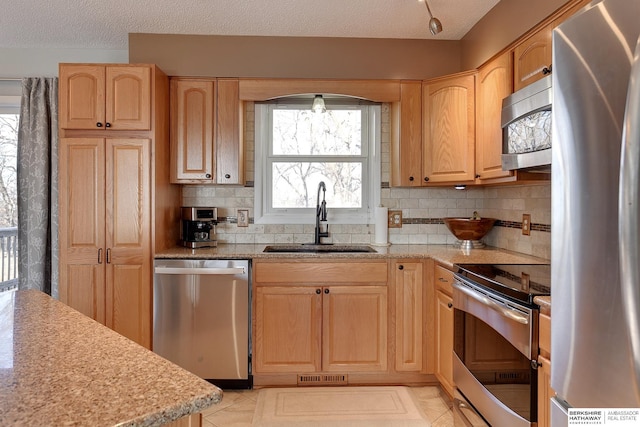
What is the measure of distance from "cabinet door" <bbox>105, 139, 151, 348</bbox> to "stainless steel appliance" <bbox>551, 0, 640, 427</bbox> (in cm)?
249

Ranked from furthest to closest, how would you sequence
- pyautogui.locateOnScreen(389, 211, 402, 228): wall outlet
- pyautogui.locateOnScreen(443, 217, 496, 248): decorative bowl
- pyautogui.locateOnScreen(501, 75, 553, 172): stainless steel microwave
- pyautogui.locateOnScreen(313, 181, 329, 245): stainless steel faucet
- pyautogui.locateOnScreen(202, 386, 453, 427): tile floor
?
pyautogui.locateOnScreen(389, 211, 402, 228): wall outlet → pyautogui.locateOnScreen(313, 181, 329, 245): stainless steel faucet → pyautogui.locateOnScreen(443, 217, 496, 248): decorative bowl → pyautogui.locateOnScreen(202, 386, 453, 427): tile floor → pyautogui.locateOnScreen(501, 75, 553, 172): stainless steel microwave

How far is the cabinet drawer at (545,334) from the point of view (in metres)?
1.49

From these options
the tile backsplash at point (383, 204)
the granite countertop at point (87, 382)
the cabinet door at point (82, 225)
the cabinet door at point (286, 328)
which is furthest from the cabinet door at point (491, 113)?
the cabinet door at point (82, 225)

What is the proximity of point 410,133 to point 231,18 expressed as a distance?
5.00 ft

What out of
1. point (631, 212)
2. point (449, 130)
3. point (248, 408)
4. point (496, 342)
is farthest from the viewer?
point (449, 130)

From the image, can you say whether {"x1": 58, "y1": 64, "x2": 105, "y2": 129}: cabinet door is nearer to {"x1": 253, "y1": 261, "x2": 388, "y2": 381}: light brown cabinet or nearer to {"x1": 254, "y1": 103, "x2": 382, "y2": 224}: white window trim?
{"x1": 254, "y1": 103, "x2": 382, "y2": 224}: white window trim

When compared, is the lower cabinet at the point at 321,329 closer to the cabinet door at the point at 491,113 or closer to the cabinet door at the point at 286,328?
the cabinet door at the point at 286,328

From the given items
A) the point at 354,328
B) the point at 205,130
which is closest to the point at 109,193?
the point at 205,130

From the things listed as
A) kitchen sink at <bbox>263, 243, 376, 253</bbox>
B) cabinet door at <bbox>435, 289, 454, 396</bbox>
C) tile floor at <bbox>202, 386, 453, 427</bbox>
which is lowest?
tile floor at <bbox>202, 386, 453, 427</bbox>

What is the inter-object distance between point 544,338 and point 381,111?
228cm

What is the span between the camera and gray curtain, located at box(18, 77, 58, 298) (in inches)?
131

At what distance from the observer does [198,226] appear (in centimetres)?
308

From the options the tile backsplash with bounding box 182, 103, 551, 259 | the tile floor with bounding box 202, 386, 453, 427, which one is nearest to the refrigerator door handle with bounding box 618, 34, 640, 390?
the tile floor with bounding box 202, 386, 453, 427

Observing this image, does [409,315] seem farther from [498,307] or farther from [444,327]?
[498,307]
